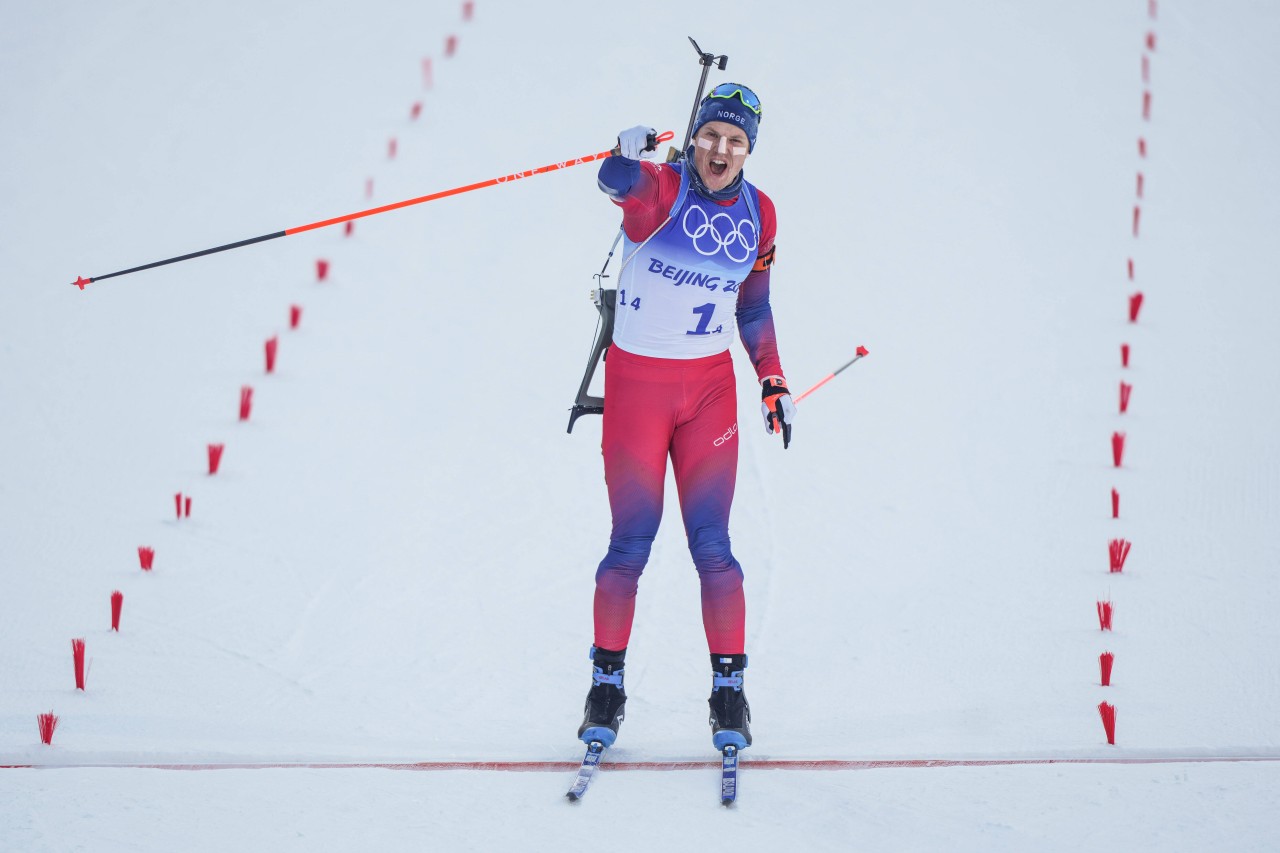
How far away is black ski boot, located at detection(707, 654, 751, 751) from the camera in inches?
159

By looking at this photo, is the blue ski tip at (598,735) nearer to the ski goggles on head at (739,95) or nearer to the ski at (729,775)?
the ski at (729,775)

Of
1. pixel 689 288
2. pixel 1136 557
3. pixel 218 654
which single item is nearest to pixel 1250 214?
pixel 1136 557

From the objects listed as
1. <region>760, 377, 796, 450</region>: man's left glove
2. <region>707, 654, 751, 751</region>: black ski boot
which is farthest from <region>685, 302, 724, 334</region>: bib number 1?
<region>707, 654, 751, 751</region>: black ski boot

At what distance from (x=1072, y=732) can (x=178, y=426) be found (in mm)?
4602

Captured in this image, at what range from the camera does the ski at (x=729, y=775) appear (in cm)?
382

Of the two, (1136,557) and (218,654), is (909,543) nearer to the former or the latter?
(1136,557)

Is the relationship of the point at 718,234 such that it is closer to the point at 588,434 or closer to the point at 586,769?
the point at 586,769

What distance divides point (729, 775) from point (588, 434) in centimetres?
332

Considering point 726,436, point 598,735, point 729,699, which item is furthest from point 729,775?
point 726,436

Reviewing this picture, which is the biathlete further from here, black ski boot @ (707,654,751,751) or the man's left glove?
the man's left glove

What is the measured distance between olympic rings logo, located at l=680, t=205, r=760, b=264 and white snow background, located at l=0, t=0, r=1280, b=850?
5.11ft

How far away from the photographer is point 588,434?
277 inches

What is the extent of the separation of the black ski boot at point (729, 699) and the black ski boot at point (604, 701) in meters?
0.29

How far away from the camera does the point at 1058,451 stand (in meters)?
7.04
